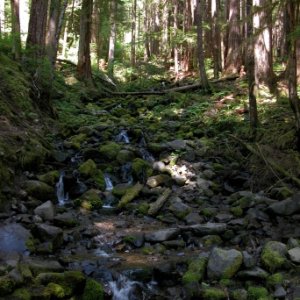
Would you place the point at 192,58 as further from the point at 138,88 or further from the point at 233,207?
the point at 233,207

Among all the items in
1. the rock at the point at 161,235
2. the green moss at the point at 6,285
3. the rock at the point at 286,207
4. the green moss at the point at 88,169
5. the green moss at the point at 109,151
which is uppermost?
the green moss at the point at 109,151

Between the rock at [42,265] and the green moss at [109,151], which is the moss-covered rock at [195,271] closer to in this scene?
the rock at [42,265]

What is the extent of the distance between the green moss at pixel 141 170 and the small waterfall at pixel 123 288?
15.3 feet

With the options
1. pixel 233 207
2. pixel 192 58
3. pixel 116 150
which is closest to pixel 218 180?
pixel 233 207

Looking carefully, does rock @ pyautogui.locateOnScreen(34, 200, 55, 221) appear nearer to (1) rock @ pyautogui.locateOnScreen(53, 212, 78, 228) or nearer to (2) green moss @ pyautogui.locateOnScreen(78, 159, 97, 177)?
(1) rock @ pyautogui.locateOnScreen(53, 212, 78, 228)

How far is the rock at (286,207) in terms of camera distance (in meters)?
7.77

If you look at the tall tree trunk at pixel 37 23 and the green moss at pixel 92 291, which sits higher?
the tall tree trunk at pixel 37 23

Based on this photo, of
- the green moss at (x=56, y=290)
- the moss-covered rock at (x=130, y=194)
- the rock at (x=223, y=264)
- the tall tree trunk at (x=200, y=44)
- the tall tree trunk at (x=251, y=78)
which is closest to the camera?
the green moss at (x=56, y=290)

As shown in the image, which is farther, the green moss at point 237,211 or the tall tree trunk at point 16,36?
the tall tree trunk at point 16,36

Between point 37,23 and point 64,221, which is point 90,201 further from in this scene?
point 37,23

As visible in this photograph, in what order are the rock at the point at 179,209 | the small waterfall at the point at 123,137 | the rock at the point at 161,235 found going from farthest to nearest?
the small waterfall at the point at 123,137, the rock at the point at 179,209, the rock at the point at 161,235

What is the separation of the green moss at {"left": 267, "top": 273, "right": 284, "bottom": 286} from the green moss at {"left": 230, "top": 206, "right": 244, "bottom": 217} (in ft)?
8.24

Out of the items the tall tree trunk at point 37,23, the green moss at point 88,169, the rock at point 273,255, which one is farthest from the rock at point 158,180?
the tall tree trunk at point 37,23

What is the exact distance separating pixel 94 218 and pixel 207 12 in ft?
71.5
